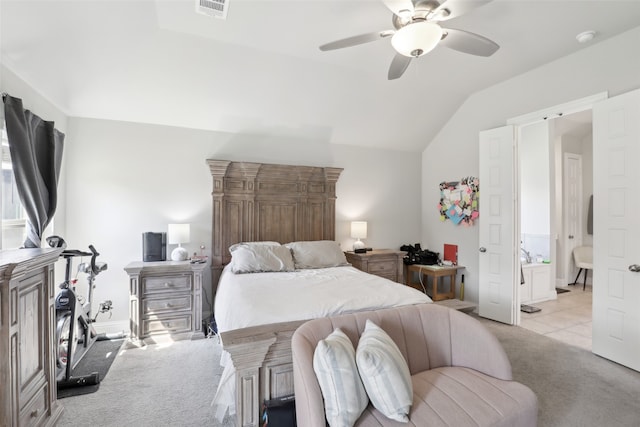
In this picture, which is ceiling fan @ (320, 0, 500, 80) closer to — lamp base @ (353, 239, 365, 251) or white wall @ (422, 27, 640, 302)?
white wall @ (422, 27, 640, 302)

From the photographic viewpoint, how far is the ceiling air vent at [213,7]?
220cm

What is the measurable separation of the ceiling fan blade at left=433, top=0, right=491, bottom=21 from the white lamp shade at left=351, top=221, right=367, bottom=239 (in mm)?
2860

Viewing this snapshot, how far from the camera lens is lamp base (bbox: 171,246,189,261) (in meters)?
3.34

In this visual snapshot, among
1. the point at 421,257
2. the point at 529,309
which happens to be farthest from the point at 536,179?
the point at 421,257

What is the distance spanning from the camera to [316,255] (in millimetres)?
3559

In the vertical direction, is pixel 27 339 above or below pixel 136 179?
below

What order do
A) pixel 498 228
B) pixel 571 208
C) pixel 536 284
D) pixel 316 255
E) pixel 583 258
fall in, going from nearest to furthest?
1. pixel 316 255
2. pixel 498 228
3. pixel 536 284
4. pixel 583 258
5. pixel 571 208

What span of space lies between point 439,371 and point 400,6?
7.09 feet

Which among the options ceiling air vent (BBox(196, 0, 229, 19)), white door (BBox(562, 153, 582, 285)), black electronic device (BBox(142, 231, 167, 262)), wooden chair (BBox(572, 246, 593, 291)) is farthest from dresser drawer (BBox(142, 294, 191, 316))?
wooden chair (BBox(572, 246, 593, 291))

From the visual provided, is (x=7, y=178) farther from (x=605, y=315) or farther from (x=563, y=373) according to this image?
(x=605, y=315)

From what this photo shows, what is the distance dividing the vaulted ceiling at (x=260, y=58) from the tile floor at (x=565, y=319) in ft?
10.1

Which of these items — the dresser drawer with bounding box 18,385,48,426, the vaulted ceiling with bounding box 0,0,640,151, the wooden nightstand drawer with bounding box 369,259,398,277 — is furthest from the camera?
the wooden nightstand drawer with bounding box 369,259,398,277

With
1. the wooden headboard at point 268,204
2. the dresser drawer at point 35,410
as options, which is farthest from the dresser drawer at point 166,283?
the dresser drawer at point 35,410

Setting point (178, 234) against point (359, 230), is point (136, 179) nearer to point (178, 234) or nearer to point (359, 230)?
point (178, 234)
